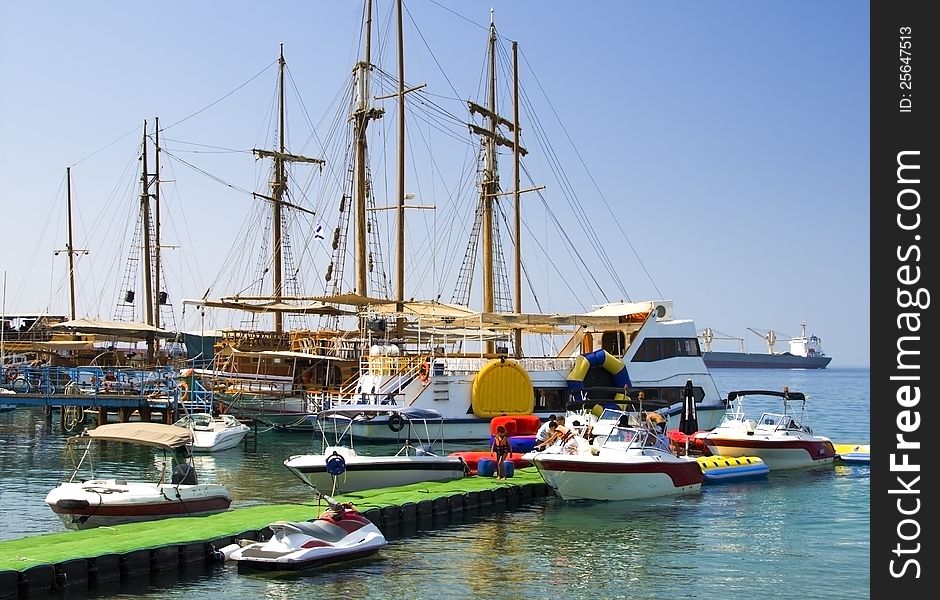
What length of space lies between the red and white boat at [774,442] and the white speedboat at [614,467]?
895 centimetres

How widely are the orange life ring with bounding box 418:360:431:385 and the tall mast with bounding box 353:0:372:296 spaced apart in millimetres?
13456

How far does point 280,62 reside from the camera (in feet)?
232

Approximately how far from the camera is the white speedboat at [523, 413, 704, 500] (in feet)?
91.4

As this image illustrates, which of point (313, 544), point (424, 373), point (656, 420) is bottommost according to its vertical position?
point (313, 544)

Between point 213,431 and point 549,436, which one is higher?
point 549,436

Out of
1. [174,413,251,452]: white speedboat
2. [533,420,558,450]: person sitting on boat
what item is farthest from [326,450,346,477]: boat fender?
[174,413,251,452]: white speedboat

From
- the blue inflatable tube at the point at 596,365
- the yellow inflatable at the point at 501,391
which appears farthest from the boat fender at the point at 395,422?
the blue inflatable tube at the point at 596,365

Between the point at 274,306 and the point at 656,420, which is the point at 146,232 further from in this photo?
the point at 656,420

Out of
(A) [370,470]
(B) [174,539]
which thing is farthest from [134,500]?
(A) [370,470]

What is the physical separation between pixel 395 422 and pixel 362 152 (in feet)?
72.6

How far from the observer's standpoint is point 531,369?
47812 millimetres

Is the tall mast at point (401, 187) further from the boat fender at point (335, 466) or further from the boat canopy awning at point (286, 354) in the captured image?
the boat fender at point (335, 466)
